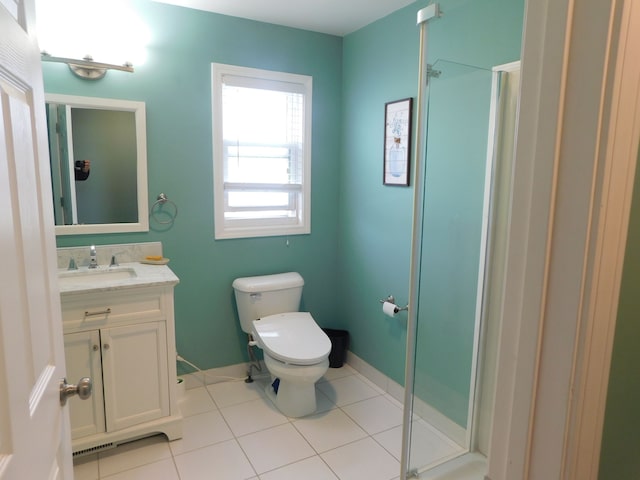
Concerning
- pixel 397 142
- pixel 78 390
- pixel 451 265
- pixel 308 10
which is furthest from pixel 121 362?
pixel 308 10

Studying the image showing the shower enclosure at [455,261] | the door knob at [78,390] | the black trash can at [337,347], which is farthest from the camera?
the black trash can at [337,347]

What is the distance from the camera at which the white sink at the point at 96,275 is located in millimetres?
2193

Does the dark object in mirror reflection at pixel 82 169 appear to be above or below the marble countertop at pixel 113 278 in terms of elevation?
above

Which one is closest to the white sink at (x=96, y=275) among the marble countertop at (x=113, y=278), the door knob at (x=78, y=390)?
the marble countertop at (x=113, y=278)

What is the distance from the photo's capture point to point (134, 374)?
2.13 metres

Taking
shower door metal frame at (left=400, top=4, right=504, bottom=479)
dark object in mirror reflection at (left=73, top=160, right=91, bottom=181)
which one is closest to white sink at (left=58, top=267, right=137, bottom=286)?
dark object in mirror reflection at (left=73, top=160, right=91, bottom=181)

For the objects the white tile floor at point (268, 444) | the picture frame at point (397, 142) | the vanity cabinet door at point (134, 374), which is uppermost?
the picture frame at point (397, 142)

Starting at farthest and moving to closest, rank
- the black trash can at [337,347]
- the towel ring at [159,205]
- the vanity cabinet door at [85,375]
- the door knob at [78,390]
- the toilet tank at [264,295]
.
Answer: the black trash can at [337,347], the toilet tank at [264,295], the towel ring at [159,205], the vanity cabinet door at [85,375], the door knob at [78,390]

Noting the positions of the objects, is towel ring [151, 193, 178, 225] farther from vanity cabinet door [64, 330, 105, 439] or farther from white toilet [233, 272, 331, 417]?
vanity cabinet door [64, 330, 105, 439]

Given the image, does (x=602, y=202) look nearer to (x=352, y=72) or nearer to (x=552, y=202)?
(x=552, y=202)

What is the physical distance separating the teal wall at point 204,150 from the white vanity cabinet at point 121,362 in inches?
22.2

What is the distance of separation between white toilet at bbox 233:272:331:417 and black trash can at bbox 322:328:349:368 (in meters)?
0.42

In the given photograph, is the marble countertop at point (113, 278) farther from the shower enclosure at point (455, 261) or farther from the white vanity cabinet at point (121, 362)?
the shower enclosure at point (455, 261)

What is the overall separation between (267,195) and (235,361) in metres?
1.19
